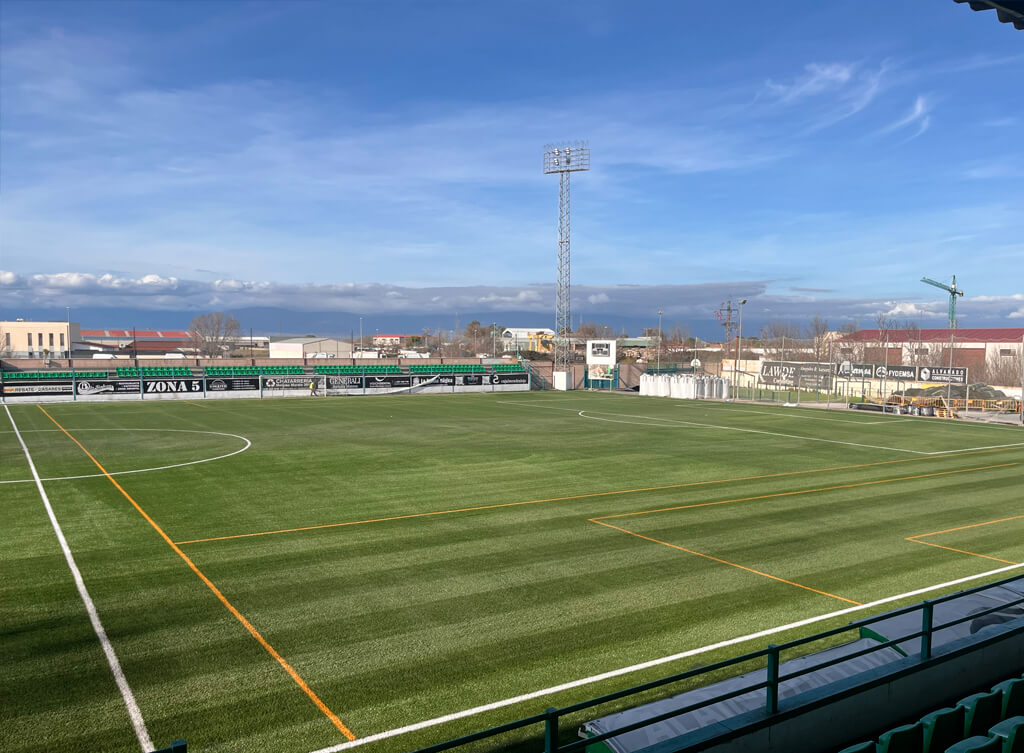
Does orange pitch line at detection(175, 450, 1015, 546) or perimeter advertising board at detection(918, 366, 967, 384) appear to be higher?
perimeter advertising board at detection(918, 366, 967, 384)

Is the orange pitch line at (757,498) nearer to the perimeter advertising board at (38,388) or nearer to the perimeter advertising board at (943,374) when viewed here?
the perimeter advertising board at (943,374)

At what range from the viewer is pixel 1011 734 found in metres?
6.17

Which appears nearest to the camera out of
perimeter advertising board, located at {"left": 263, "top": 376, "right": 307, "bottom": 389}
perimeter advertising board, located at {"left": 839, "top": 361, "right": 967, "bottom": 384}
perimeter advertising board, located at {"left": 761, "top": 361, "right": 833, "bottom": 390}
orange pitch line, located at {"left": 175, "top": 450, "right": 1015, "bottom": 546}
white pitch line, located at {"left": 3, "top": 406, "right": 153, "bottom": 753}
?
white pitch line, located at {"left": 3, "top": 406, "right": 153, "bottom": 753}

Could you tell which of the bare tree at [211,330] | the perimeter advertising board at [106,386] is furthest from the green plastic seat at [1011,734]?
the bare tree at [211,330]

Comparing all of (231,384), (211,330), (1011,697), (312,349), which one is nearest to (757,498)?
(1011,697)

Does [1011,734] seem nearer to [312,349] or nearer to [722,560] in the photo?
[722,560]

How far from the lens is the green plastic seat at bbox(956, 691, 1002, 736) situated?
22.3ft

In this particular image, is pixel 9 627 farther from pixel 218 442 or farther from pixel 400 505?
pixel 218 442

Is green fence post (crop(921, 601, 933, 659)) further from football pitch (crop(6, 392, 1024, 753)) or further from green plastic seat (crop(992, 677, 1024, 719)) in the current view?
football pitch (crop(6, 392, 1024, 753))

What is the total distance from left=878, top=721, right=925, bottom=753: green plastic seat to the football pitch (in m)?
3.75

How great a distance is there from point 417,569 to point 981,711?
9959 mm

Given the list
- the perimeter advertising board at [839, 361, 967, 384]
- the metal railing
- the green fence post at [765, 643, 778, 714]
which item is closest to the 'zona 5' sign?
the perimeter advertising board at [839, 361, 967, 384]

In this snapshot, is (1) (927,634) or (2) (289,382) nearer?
(1) (927,634)

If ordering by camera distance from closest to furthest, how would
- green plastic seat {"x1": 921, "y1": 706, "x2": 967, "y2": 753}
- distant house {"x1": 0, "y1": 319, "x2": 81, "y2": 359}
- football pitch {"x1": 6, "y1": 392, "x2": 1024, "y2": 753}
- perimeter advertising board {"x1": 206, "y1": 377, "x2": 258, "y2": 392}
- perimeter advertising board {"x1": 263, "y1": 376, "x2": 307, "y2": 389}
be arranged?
1. green plastic seat {"x1": 921, "y1": 706, "x2": 967, "y2": 753}
2. football pitch {"x1": 6, "y1": 392, "x2": 1024, "y2": 753}
3. perimeter advertising board {"x1": 206, "y1": 377, "x2": 258, "y2": 392}
4. perimeter advertising board {"x1": 263, "y1": 376, "x2": 307, "y2": 389}
5. distant house {"x1": 0, "y1": 319, "x2": 81, "y2": 359}
